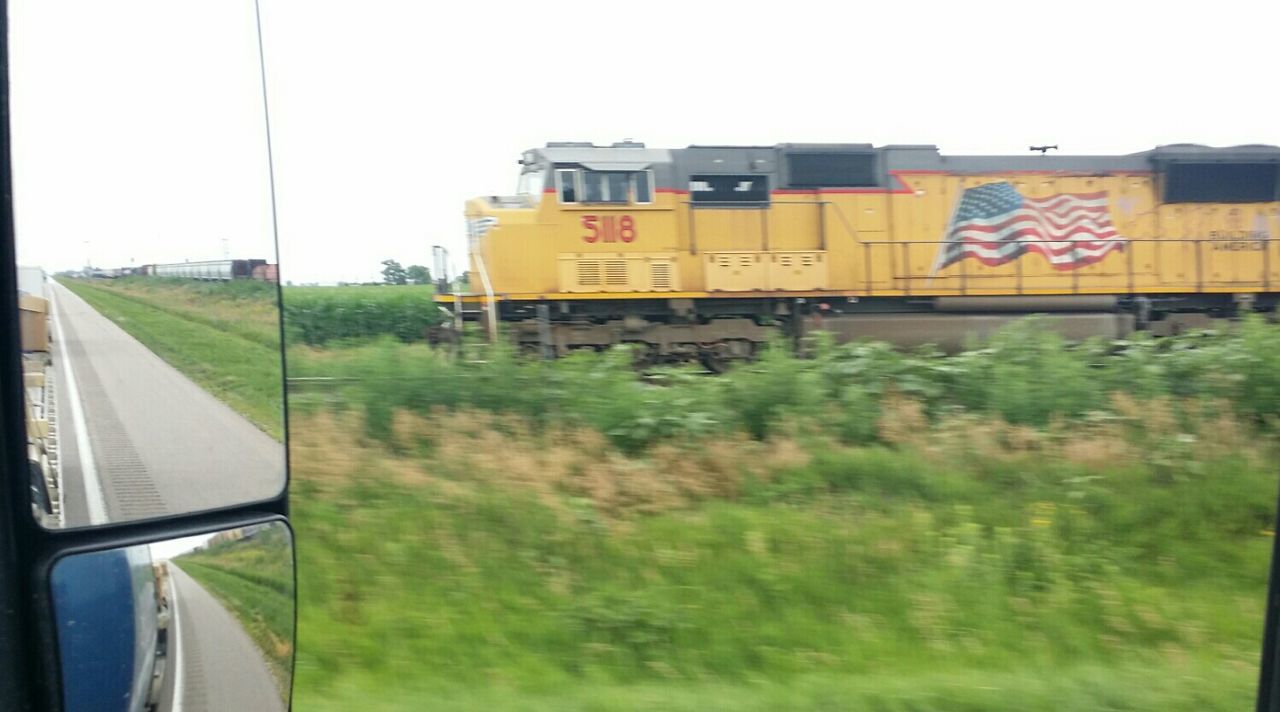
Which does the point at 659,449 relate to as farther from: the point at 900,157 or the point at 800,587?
the point at 900,157

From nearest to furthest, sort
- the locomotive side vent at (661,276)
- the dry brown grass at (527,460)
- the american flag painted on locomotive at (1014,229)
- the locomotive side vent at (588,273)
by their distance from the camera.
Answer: the dry brown grass at (527,460) → the locomotive side vent at (588,273) → the locomotive side vent at (661,276) → the american flag painted on locomotive at (1014,229)

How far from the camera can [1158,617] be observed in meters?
4.77

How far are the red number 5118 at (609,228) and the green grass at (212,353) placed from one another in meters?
12.1

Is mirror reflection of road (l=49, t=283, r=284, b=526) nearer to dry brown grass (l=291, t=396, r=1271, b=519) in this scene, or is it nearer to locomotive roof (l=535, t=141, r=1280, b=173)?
dry brown grass (l=291, t=396, r=1271, b=519)

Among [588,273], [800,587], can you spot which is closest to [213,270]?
[800,587]

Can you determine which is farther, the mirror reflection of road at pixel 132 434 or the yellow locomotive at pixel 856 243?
the yellow locomotive at pixel 856 243

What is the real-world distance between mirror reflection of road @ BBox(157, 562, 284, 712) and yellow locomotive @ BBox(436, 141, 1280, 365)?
37.5 ft

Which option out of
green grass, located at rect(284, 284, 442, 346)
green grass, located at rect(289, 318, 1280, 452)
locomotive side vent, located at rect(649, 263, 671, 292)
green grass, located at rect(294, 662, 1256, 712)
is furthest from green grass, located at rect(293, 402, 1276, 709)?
locomotive side vent, located at rect(649, 263, 671, 292)

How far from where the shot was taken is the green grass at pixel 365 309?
11.4 m

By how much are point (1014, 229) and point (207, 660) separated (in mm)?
14537

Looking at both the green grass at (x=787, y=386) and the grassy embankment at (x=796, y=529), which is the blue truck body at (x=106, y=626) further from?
the green grass at (x=787, y=386)

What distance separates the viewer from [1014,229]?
14.4 metres

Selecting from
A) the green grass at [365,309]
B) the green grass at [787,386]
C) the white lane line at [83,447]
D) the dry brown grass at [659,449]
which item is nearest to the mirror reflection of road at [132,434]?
the white lane line at [83,447]

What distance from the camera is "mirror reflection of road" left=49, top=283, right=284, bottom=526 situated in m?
1.21
